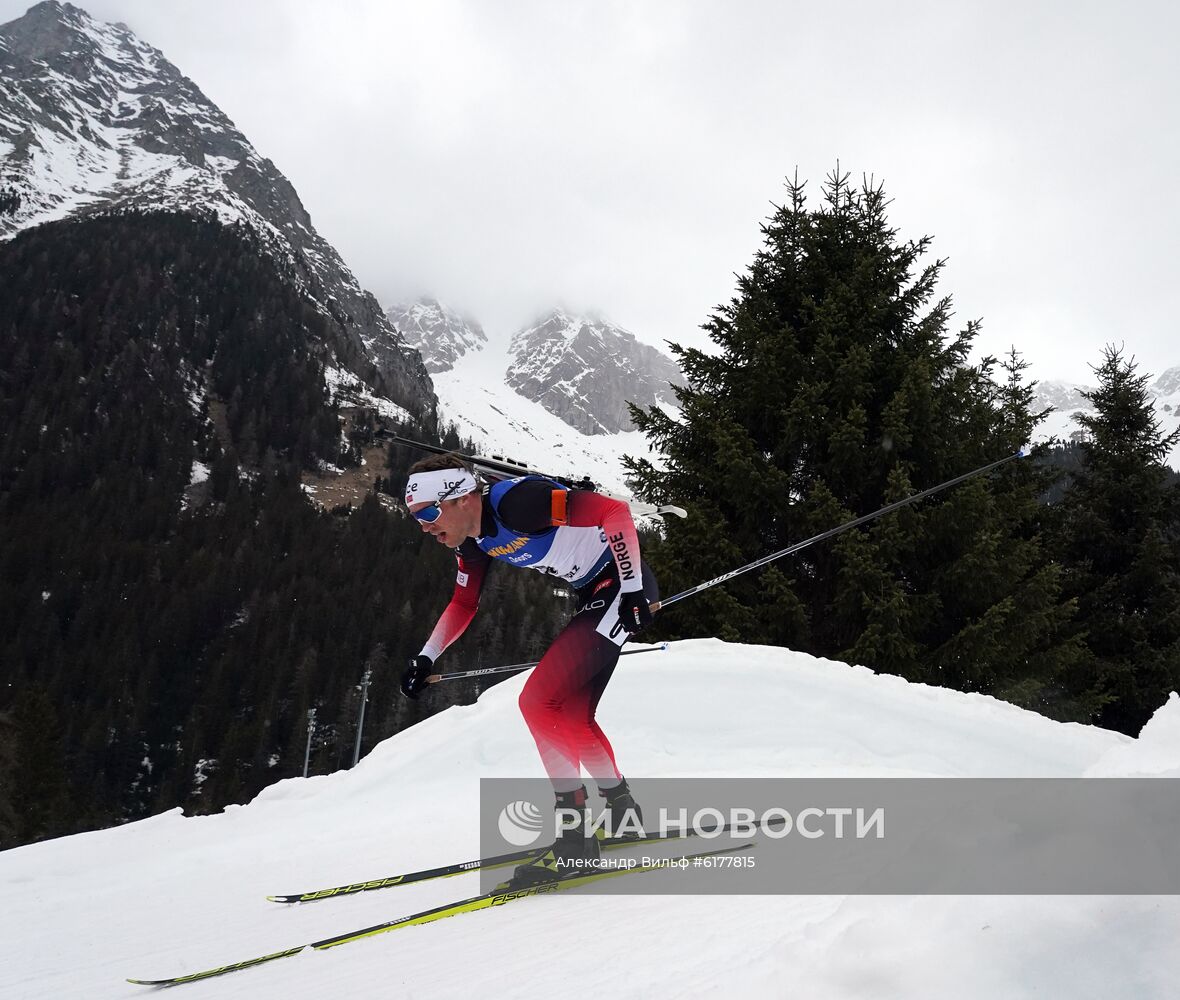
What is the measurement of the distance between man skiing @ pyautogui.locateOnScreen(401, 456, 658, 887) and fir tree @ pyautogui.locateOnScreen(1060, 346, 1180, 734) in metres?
13.1

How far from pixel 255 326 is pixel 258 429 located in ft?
85.1

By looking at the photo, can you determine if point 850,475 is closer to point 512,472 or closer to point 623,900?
point 512,472

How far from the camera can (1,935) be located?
3.79m

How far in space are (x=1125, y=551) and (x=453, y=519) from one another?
707 inches

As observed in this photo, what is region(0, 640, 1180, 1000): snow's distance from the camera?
Result: 1895 millimetres

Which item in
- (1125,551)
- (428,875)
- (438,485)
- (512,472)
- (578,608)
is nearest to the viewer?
(438,485)

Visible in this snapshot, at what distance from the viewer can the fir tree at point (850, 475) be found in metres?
10.3

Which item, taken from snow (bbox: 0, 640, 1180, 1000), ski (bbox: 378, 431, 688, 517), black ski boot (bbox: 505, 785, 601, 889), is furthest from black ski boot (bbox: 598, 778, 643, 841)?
ski (bbox: 378, 431, 688, 517)

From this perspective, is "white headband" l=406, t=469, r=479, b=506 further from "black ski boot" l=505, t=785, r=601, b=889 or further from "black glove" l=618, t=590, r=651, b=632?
"black ski boot" l=505, t=785, r=601, b=889

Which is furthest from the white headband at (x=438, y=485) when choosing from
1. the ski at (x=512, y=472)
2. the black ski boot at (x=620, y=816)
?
the black ski boot at (x=620, y=816)

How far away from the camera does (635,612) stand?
13.2 feet

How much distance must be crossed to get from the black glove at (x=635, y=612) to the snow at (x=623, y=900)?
52.5 inches

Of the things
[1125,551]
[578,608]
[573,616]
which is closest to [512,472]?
[578,608]

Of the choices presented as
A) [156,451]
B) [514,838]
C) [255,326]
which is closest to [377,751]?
[514,838]
